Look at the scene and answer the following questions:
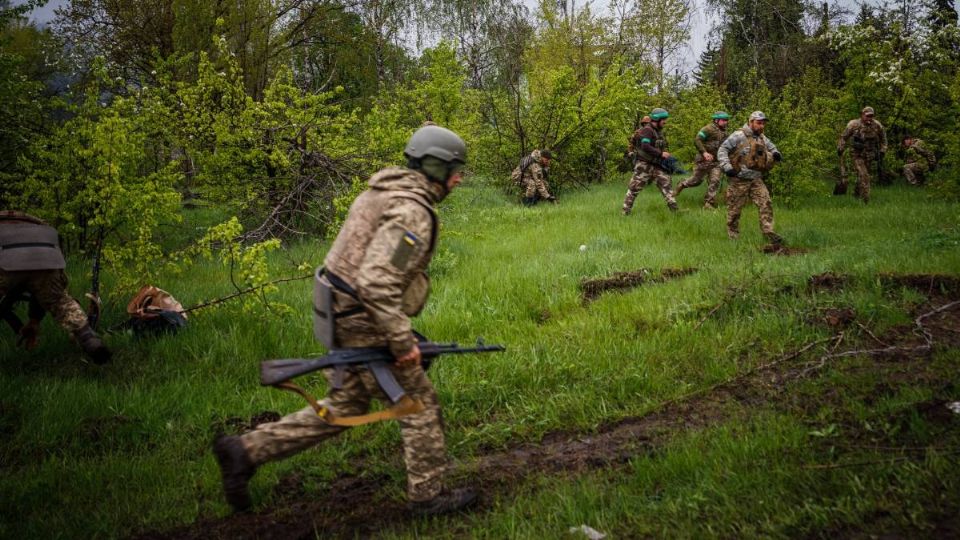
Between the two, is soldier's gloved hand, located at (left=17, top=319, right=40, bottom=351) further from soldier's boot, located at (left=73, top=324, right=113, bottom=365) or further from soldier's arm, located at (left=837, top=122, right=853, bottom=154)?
soldier's arm, located at (left=837, top=122, right=853, bottom=154)

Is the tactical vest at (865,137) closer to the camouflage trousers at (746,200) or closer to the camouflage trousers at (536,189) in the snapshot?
the camouflage trousers at (746,200)

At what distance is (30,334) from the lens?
212 inches

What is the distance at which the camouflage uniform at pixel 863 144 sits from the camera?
39.8ft

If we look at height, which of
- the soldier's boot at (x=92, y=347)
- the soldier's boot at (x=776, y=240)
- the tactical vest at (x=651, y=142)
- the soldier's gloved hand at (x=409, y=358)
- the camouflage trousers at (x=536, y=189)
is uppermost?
the tactical vest at (x=651, y=142)

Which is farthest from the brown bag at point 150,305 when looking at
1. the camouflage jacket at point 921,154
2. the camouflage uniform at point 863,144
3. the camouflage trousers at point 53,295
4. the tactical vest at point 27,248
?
the camouflage jacket at point 921,154

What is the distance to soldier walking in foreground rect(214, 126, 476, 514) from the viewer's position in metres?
2.92

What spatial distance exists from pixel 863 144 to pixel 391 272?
13.1 m

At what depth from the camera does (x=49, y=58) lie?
19.0 m

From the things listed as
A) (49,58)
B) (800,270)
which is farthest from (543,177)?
(49,58)

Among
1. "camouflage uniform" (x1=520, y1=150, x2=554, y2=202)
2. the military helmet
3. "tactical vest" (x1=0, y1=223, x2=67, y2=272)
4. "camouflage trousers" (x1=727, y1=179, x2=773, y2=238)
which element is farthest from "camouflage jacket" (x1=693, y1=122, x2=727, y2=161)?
"tactical vest" (x1=0, y1=223, x2=67, y2=272)

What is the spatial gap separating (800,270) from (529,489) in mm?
4531

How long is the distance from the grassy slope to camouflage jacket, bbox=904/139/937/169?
6.03 meters

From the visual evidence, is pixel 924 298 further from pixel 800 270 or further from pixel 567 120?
pixel 567 120

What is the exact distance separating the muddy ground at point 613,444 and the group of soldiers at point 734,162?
4094 millimetres
